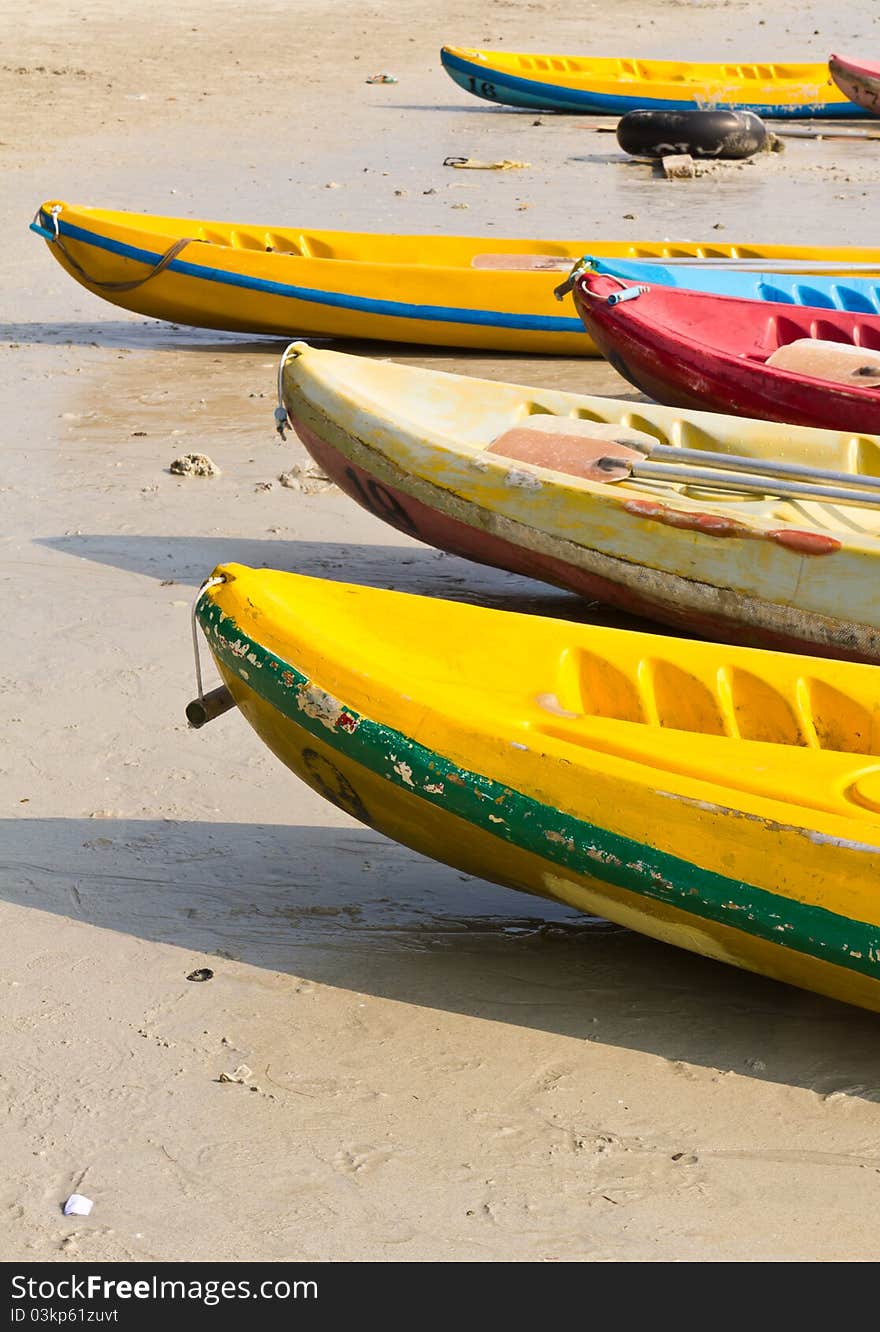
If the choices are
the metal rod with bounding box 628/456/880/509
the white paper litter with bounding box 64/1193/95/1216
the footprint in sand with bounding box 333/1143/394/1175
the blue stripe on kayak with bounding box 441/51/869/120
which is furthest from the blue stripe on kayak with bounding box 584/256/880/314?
the blue stripe on kayak with bounding box 441/51/869/120

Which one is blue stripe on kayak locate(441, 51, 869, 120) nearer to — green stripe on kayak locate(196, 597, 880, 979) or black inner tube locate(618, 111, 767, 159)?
black inner tube locate(618, 111, 767, 159)

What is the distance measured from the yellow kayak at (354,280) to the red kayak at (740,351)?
1.47 metres

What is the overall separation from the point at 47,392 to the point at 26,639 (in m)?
3.32

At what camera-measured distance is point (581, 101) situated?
17.1 m

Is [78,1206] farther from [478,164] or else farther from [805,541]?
[478,164]

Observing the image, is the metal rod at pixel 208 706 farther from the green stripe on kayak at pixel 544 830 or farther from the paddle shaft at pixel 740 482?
the paddle shaft at pixel 740 482

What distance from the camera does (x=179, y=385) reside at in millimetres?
8820

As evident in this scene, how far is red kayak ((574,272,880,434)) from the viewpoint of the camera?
6.34 m

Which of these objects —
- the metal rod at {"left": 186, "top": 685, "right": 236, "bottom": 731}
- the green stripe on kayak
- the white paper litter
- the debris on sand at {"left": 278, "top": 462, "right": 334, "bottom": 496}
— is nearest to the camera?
the white paper litter

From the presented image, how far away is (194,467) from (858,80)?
11150 mm

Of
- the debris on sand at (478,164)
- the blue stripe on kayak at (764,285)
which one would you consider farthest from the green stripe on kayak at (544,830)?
the debris on sand at (478,164)

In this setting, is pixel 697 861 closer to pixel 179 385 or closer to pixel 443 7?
pixel 179 385

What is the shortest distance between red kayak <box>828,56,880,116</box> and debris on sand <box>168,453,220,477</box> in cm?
1100

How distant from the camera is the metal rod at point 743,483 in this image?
5.16 m
